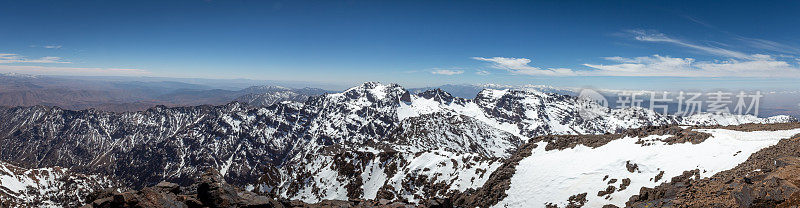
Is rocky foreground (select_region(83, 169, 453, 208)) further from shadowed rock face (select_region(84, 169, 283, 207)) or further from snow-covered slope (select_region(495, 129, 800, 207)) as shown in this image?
snow-covered slope (select_region(495, 129, 800, 207))

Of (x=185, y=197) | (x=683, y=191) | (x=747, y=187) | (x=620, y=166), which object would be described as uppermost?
(x=747, y=187)

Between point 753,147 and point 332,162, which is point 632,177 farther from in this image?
point 332,162

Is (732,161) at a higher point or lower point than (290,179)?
higher

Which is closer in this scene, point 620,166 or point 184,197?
point 184,197

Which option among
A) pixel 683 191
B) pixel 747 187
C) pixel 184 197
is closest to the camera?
pixel 747 187

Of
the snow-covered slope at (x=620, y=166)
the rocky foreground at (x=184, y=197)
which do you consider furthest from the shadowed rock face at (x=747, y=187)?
the rocky foreground at (x=184, y=197)

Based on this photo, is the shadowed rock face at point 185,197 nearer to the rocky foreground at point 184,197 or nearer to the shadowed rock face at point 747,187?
the rocky foreground at point 184,197

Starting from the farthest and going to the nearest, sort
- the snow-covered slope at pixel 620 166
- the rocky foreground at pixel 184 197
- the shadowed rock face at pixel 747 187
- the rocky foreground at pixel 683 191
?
the snow-covered slope at pixel 620 166
the rocky foreground at pixel 184 197
the rocky foreground at pixel 683 191
the shadowed rock face at pixel 747 187

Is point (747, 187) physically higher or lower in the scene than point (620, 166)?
higher

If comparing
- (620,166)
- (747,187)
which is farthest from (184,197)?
(620,166)

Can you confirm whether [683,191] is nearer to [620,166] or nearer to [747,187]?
[747,187]

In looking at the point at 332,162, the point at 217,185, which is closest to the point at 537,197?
the point at 217,185
